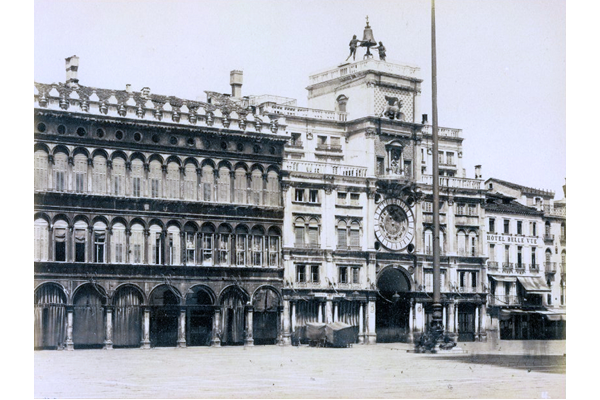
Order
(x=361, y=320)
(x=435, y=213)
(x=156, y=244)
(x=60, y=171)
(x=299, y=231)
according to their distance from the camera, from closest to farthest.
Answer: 1. (x=435, y=213)
2. (x=60, y=171)
3. (x=156, y=244)
4. (x=299, y=231)
5. (x=361, y=320)

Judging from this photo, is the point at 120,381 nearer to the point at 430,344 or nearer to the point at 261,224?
the point at 430,344

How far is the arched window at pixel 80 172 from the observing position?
51.8 m

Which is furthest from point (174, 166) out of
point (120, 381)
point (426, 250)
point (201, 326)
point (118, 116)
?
point (120, 381)

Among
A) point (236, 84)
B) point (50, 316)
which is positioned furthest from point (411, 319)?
point (50, 316)

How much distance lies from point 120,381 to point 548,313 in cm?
4766

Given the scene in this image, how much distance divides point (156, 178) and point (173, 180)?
103 cm

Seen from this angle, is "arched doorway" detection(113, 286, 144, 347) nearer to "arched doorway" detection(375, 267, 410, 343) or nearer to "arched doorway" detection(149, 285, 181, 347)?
"arched doorway" detection(149, 285, 181, 347)

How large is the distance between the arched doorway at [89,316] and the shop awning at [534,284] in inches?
1300

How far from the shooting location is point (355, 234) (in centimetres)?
6294

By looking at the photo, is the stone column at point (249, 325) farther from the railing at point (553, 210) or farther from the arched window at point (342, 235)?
the railing at point (553, 210)

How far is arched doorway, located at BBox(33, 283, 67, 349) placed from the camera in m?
50.2

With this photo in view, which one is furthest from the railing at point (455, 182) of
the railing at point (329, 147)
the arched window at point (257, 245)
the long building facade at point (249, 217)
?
the arched window at point (257, 245)

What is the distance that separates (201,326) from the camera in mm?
56156

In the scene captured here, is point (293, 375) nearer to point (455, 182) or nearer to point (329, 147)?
point (329, 147)
